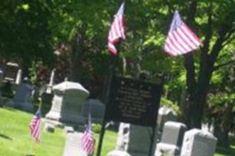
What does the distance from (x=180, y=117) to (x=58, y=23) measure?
8989mm

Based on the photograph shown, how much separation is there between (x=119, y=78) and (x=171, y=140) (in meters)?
10.5

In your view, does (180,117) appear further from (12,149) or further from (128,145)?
(12,149)

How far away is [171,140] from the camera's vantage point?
24.9m

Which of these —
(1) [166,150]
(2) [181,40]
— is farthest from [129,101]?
(1) [166,150]

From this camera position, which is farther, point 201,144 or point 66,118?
point 66,118

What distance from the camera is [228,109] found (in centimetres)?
4619

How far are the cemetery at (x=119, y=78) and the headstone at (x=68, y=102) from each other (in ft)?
0.14

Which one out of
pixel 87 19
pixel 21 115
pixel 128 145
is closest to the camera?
pixel 128 145

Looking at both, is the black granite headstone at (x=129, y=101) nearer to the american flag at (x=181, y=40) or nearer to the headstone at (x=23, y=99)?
the american flag at (x=181, y=40)

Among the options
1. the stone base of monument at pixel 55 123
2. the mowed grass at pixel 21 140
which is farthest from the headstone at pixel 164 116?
the stone base of monument at pixel 55 123

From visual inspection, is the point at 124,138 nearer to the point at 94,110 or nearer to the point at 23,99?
the point at 23,99

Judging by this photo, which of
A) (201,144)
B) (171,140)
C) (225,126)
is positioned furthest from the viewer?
(225,126)

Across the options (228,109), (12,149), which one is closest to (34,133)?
(12,149)

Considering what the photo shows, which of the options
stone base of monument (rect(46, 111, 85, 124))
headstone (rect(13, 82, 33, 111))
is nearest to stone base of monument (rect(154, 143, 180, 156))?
stone base of monument (rect(46, 111, 85, 124))
